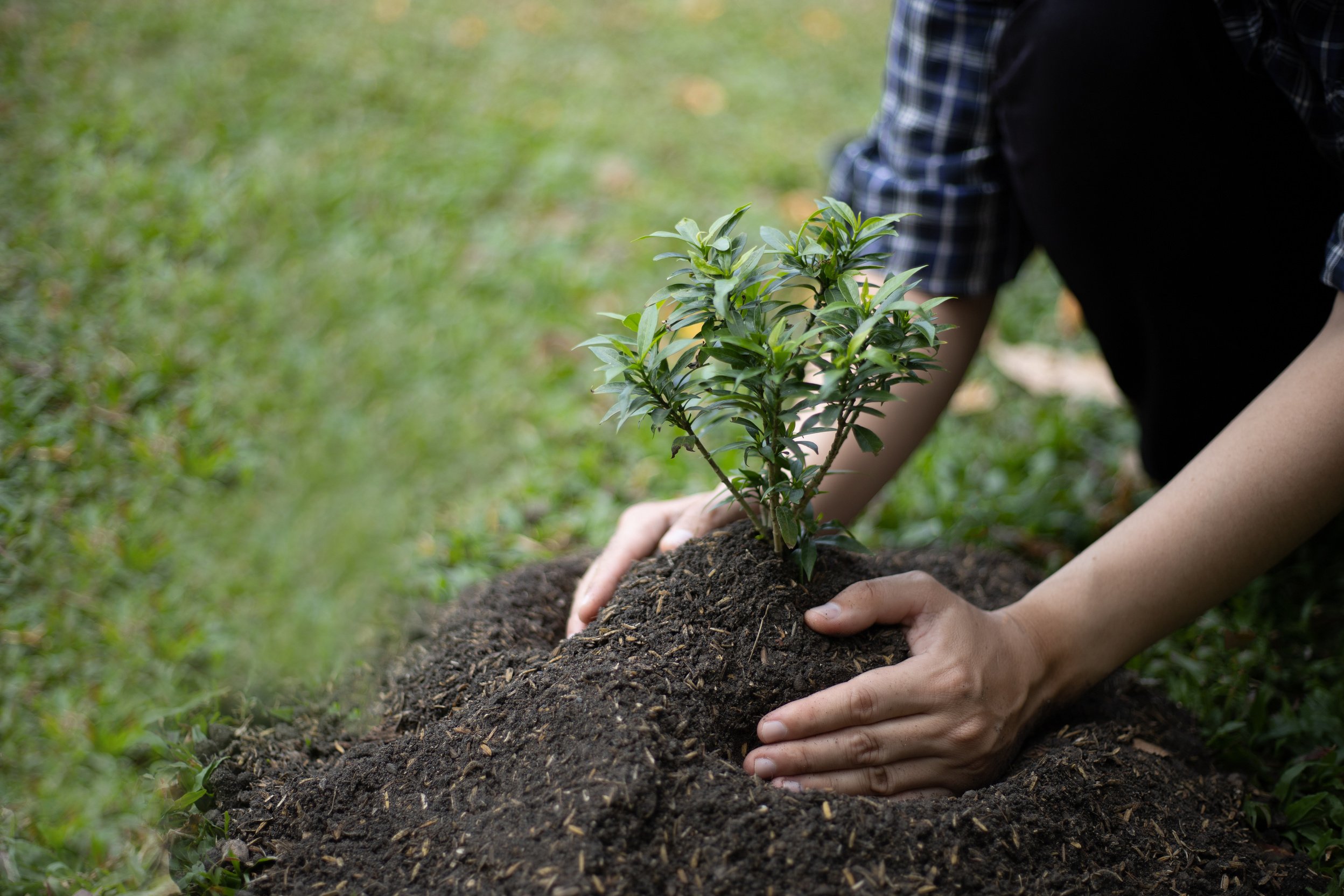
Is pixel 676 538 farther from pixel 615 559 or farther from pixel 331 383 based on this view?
pixel 331 383

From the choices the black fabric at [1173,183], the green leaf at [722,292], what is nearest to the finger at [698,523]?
the green leaf at [722,292]

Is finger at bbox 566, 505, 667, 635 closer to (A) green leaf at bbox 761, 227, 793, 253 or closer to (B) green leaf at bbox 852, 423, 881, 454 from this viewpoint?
(B) green leaf at bbox 852, 423, 881, 454

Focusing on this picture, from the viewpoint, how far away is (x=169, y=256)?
3396 mm

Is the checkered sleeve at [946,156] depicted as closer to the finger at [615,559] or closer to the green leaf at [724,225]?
the green leaf at [724,225]

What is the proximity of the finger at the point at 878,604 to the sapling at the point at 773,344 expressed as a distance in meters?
0.15

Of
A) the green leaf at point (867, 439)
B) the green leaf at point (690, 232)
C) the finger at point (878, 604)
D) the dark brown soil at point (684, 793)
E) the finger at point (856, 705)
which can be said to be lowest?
the dark brown soil at point (684, 793)

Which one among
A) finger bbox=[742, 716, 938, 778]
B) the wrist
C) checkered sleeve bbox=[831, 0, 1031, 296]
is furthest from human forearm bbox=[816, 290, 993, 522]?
finger bbox=[742, 716, 938, 778]

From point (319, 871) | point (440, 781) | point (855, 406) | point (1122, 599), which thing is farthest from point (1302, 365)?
point (319, 871)

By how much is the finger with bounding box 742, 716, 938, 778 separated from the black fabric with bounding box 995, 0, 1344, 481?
128cm

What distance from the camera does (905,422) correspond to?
2.18 metres

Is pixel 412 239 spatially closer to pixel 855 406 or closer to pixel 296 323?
pixel 296 323

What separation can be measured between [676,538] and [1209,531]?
3.24 feet

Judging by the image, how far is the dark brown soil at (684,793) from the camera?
143cm

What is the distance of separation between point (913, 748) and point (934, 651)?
0.17 meters
